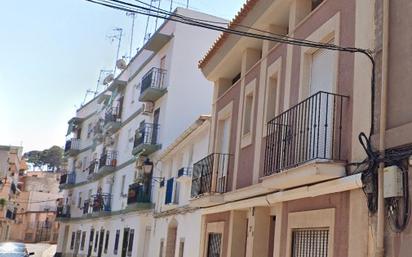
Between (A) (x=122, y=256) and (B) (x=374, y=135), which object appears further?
(A) (x=122, y=256)

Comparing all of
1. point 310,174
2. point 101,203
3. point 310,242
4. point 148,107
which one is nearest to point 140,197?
point 148,107

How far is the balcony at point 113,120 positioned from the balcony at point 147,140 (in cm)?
731

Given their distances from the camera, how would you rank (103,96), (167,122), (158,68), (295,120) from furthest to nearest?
1. (103,96)
2. (158,68)
3. (167,122)
4. (295,120)

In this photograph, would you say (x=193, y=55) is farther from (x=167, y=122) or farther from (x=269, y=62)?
(x=269, y=62)

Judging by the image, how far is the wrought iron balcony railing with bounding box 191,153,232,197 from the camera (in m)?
13.6

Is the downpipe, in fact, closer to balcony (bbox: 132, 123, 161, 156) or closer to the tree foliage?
balcony (bbox: 132, 123, 161, 156)

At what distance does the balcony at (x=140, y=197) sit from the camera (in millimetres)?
24969

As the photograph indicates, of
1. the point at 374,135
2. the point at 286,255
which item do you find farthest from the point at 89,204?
the point at 374,135

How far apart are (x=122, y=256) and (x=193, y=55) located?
11.1m

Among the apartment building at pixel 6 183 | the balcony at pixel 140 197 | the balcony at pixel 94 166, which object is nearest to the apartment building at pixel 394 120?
the balcony at pixel 140 197

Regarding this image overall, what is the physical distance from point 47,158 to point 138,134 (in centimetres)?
9166

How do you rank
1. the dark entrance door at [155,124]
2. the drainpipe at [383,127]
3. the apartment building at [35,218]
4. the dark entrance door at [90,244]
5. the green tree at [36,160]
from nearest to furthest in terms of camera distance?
1. the drainpipe at [383,127]
2. the dark entrance door at [155,124]
3. the dark entrance door at [90,244]
4. the apartment building at [35,218]
5. the green tree at [36,160]

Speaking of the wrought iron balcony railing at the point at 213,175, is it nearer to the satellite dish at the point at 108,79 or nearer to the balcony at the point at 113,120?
the balcony at the point at 113,120

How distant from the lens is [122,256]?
91.9ft
